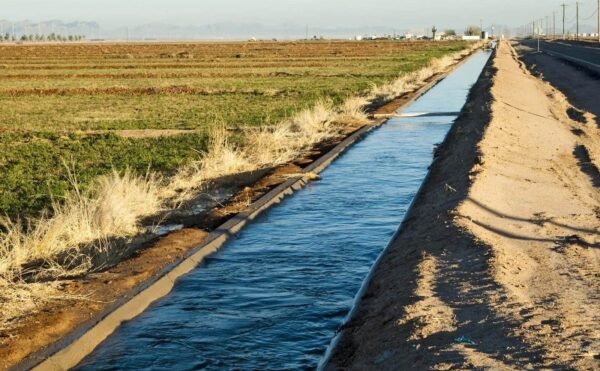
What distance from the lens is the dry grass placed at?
29.1ft

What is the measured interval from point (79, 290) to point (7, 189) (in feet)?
22.5

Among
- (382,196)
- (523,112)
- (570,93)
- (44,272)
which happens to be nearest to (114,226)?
(44,272)

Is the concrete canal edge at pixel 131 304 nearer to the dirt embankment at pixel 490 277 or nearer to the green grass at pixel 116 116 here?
the dirt embankment at pixel 490 277

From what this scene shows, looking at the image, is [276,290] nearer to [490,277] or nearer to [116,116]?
[490,277]

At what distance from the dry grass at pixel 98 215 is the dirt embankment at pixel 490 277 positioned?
3.14 metres

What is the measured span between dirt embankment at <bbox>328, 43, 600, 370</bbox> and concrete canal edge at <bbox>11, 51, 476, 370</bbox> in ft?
6.48

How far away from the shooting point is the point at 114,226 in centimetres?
1123

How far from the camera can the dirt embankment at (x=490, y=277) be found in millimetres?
5957

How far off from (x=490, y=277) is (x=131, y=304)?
125 inches

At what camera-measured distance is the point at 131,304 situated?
26.5 ft

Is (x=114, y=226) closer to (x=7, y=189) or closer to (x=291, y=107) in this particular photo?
(x=7, y=189)

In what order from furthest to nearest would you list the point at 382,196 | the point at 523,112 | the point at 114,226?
1. the point at 523,112
2. the point at 382,196
3. the point at 114,226

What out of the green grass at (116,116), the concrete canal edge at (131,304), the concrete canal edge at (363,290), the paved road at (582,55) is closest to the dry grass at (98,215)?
the concrete canal edge at (131,304)

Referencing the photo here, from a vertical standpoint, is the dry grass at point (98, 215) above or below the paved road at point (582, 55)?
below
